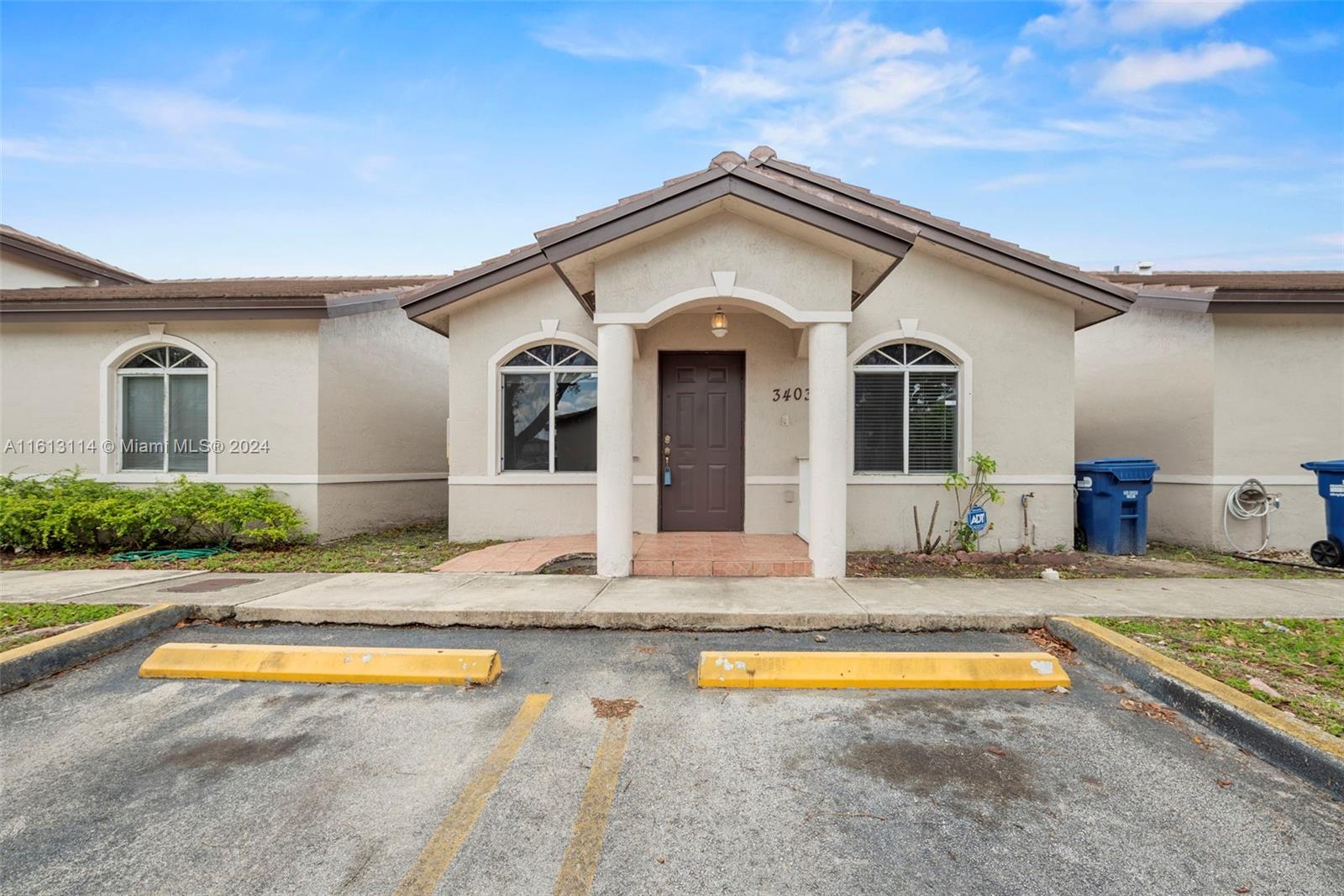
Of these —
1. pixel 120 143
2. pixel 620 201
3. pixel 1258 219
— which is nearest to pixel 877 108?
pixel 620 201

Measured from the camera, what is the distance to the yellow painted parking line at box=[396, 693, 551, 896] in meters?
2.06

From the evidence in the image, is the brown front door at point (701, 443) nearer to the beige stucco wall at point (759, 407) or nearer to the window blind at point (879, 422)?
the beige stucco wall at point (759, 407)

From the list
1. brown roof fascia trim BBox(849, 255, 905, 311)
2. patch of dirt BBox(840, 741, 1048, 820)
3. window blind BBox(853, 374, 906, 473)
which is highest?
brown roof fascia trim BBox(849, 255, 905, 311)

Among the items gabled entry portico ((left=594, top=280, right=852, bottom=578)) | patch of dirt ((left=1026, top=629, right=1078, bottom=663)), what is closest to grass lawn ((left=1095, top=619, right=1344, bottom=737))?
patch of dirt ((left=1026, top=629, right=1078, bottom=663))

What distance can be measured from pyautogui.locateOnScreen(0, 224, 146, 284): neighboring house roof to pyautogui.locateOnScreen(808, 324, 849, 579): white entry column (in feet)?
50.4

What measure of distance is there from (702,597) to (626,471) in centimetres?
158

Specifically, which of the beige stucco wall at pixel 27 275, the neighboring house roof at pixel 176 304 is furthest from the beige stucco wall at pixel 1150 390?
the beige stucco wall at pixel 27 275

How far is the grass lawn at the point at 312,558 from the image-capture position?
6801mm

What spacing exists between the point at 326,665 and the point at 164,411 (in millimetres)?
7470

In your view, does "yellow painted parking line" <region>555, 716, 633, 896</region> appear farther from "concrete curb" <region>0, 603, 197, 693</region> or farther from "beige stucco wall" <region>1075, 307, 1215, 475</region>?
"beige stucco wall" <region>1075, 307, 1215, 475</region>

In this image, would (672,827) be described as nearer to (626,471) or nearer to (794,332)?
(626,471)

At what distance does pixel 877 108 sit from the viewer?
11.0 meters

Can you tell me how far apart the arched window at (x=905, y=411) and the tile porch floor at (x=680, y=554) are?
5.82 ft

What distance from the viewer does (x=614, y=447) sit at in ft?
19.8
